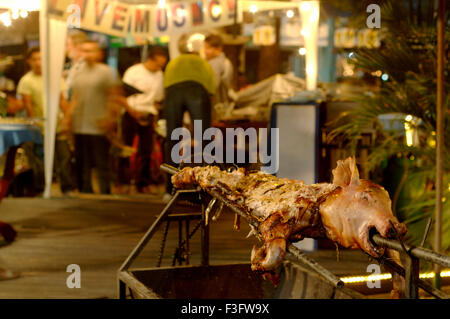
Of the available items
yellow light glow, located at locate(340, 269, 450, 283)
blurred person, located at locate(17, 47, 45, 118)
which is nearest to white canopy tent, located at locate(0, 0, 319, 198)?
blurred person, located at locate(17, 47, 45, 118)

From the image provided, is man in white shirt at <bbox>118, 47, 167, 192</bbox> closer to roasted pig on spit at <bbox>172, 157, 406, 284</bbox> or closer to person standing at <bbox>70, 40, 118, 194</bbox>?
person standing at <bbox>70, 40, 118, 194</bbox>

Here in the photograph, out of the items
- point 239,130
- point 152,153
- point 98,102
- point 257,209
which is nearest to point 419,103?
point 257,209

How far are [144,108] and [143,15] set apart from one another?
1691mm

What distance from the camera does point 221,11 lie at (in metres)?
7.45

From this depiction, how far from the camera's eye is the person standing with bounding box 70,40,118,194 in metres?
7.67

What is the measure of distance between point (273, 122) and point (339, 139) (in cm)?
59

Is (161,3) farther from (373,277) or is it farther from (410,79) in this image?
(373,277)

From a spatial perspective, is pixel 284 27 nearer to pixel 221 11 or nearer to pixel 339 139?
pixel 221 11

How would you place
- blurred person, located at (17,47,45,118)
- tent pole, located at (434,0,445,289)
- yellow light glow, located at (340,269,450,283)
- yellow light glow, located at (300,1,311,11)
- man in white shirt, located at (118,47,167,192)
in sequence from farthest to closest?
1. man in white shirt, located at (118,47,167,192)
2. blurred person, located at (17,47,45,118)
3. yellow light glow, located at (300,1,311,11)
4. yellow light glow, located at (340,269,450,283)
5. tent pole, located at (434,0,445,289)

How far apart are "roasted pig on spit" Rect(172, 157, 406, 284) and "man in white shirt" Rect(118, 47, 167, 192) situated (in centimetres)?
664

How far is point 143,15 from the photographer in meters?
7.77

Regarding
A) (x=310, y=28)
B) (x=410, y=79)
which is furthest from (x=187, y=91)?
(x=410, y=79)

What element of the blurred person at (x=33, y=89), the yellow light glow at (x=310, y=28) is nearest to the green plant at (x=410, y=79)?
the yellow light glow at (x=310, y=28)

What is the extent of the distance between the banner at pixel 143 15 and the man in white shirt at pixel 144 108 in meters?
1.22
